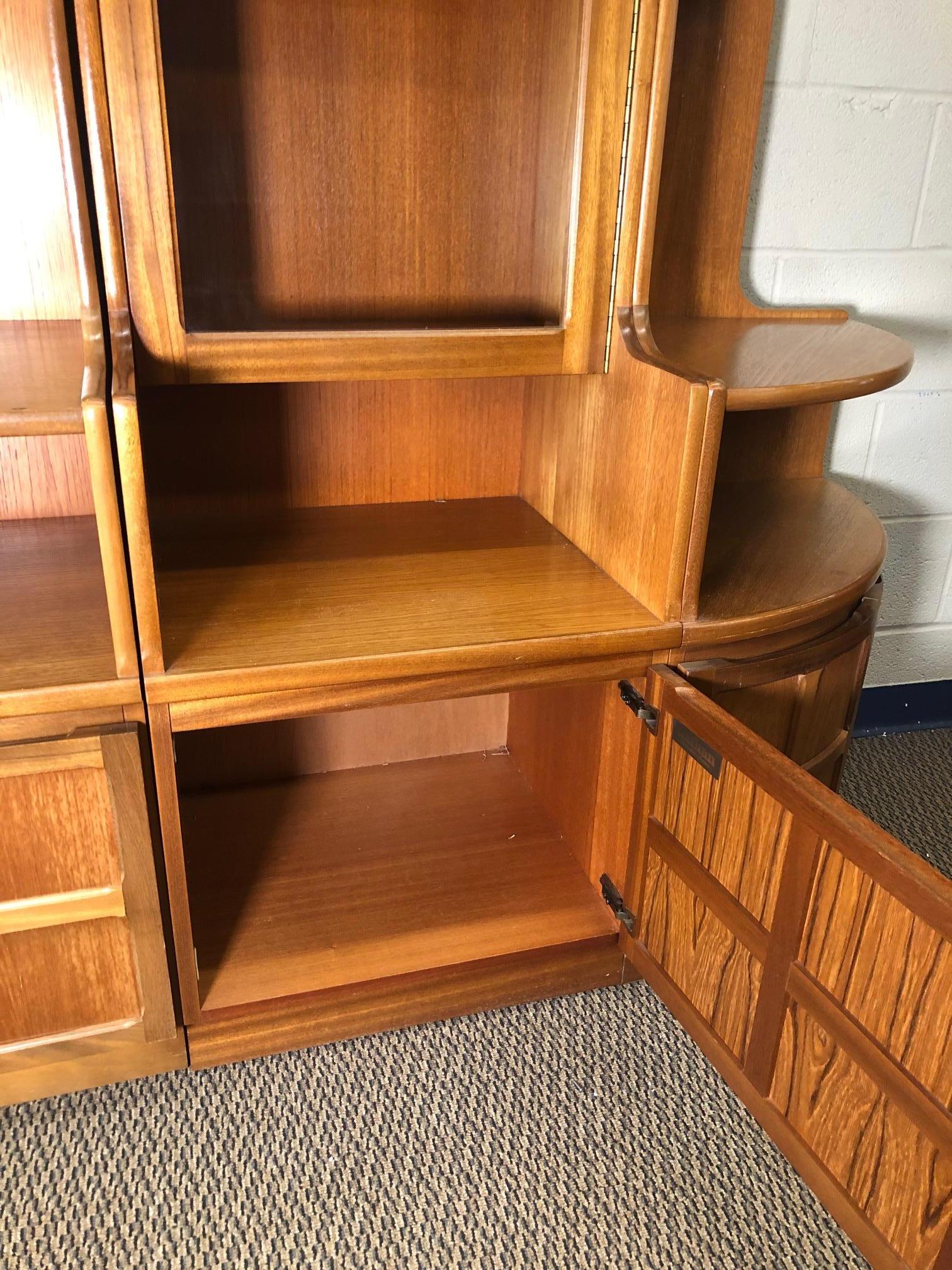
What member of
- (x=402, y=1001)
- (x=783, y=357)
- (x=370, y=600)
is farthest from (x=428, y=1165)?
(x=783, y=357)

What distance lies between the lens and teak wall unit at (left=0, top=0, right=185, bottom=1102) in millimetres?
922

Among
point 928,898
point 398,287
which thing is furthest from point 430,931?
point 398,287

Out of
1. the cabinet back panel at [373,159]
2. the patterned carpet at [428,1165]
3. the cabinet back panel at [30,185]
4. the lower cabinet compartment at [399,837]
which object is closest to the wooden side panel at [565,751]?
the lower cabinet compartment at [399,837]

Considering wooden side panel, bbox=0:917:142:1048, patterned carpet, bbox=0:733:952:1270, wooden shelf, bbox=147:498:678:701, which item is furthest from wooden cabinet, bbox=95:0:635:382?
patterned carpet, bbox=0:733:952:1270

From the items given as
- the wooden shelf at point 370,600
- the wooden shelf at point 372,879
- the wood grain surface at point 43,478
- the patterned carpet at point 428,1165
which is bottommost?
the patterned carpet at point 428,1165

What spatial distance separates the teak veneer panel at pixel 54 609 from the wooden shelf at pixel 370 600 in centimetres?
7

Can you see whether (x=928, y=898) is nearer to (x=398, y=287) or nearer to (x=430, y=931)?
(x=430, y=931)

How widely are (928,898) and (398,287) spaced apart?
0.92 m

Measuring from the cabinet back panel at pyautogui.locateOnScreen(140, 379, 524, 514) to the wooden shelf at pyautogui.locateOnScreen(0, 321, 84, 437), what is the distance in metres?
0.16

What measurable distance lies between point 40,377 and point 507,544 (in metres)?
0.61

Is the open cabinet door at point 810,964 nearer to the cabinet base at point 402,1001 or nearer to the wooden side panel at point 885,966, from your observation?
the wooden side panel at point 885,966

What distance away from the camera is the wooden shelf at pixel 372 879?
128 cm

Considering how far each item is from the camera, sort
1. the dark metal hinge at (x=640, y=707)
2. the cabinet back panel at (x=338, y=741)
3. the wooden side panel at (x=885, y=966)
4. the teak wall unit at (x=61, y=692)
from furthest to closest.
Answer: the cabinet back panel at (x=338, y=741), the dark metal hinge at (x=640, y=707), the teak wall unit at (x=61, y=692), the wooden side panel at (x=885, y=966)

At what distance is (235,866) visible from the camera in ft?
4.74
